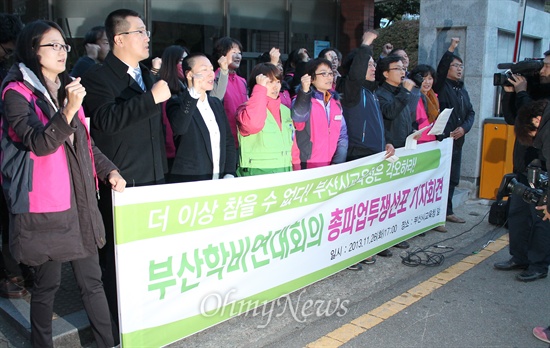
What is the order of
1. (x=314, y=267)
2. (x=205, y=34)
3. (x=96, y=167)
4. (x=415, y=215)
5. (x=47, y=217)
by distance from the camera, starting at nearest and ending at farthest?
1. (x=47, y=217)
2. (x=96, y=167)
3. (x=314, y=267)
4. (x=415, y=215)
5. (x=205, y=34)

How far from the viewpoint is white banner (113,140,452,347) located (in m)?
3.02

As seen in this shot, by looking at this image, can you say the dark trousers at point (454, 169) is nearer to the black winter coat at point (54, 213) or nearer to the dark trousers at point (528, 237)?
the dark trousers at point (528, 237)

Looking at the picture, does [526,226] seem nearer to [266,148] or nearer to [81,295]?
[266,148]

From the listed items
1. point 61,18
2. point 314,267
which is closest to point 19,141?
point 314,267

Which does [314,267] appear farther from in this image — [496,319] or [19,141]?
[19,141]

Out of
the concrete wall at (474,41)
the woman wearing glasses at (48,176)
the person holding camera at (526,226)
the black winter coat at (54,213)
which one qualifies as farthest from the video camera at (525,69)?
the black winter coat at (54,213)

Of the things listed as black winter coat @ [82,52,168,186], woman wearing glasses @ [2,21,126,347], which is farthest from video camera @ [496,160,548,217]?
woman wearing glasses @ [2,21,126,347]

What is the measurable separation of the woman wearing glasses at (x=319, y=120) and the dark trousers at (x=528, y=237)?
1.79 meters

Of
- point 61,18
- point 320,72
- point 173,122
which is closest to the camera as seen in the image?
point 173,122

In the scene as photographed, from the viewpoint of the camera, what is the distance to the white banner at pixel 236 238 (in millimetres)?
3021

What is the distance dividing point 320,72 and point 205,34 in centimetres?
428

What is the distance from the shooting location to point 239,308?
144 inches

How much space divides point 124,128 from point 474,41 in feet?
19.3

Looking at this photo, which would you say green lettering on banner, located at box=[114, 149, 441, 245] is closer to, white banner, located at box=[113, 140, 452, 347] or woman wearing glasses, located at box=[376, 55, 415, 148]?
white banner, located at box=[113, 140, 452, 347]
